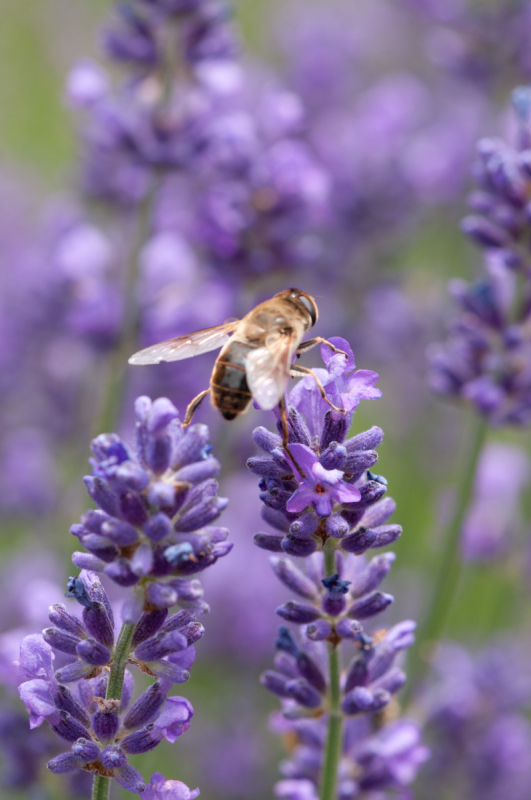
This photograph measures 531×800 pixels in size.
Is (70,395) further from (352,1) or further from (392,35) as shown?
(352,1)

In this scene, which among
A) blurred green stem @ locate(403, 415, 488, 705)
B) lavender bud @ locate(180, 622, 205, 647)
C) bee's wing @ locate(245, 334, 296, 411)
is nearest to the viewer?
lavender bud @ locate(180, 622, 205, 647)

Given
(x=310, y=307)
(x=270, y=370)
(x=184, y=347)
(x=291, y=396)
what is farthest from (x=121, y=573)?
(x=310, y=307)

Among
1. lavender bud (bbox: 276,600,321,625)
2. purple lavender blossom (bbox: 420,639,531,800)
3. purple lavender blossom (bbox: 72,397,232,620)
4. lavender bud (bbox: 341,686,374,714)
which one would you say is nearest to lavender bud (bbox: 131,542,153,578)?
purple lavender blossom (bbox: 72,397,232,620)

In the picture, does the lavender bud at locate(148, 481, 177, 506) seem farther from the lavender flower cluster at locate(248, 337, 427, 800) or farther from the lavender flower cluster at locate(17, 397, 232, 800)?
the lavender flower cluster at locate(248, 337, 427, 800)

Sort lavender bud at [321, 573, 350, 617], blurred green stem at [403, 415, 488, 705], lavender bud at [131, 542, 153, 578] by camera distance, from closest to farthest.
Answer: lavender bud at [131, 542, 153, 578] < lavender bud at [321, 573, 350, 617] < blurred green stem at [403, 415, 488, 705]

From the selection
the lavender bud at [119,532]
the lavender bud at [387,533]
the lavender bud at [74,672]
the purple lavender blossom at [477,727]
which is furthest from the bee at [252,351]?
the purple lavender blossom at [477,727]

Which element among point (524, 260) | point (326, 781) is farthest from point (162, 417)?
point (524, 260)

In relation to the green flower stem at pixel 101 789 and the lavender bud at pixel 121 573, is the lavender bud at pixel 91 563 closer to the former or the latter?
the lavender bud at pixel 121 573
